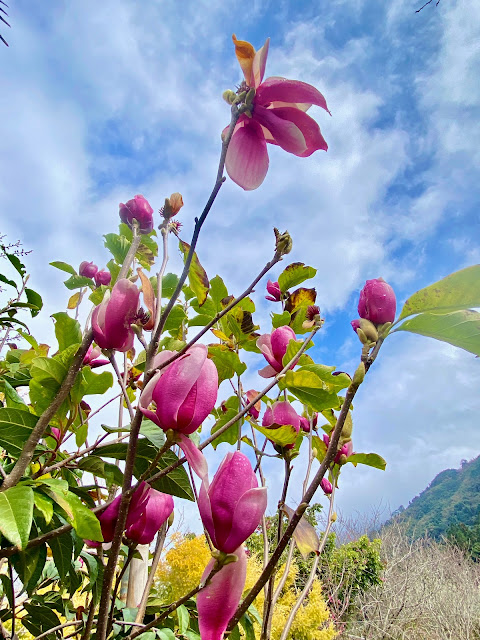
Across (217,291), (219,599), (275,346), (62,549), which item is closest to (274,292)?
(217,291)

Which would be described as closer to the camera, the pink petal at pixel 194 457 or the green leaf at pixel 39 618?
the pink petal at pixel 194 457

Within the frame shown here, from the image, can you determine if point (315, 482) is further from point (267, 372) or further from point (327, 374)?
point (267, 372)

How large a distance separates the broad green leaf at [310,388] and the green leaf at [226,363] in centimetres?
16

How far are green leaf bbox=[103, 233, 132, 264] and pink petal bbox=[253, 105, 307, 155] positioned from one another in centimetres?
55

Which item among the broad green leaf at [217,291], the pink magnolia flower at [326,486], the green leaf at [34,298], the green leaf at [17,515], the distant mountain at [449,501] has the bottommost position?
the green leaf at [17,515]

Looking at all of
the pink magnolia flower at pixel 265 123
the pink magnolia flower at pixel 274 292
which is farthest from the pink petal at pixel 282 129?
the pink magnolia flower at pixel 274 292

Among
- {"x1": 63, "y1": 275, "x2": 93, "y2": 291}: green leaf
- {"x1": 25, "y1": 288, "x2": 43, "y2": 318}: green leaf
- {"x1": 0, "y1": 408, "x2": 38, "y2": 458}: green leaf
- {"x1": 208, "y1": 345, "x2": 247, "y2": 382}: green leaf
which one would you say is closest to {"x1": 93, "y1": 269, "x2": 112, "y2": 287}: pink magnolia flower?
{"x1": 63, "y1": 275, "x2": 93, "y2": 291}: green leaf

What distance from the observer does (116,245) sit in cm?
97

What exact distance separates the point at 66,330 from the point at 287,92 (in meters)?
0.54

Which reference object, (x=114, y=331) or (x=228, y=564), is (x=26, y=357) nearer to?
(x=114, y=331)

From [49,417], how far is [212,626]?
0.40 m

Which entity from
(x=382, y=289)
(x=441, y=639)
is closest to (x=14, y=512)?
(x=382, y=289)

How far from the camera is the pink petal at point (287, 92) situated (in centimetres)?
49

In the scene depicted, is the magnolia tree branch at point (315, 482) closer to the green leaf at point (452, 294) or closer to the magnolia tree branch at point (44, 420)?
the green leaf at point (452, 294)
